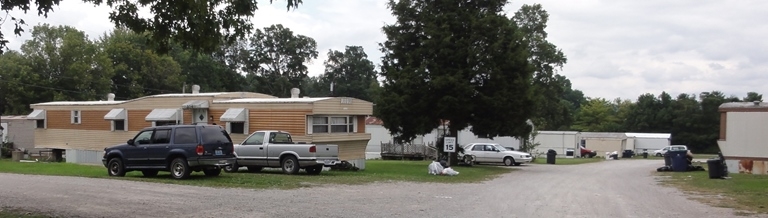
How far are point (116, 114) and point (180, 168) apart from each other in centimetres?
1489

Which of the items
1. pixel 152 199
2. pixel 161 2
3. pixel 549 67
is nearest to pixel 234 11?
pixel 161 2

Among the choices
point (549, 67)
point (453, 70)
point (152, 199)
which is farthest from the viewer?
point (549, 67)

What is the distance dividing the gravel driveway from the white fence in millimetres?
15103

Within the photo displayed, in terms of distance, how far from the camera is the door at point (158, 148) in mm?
20797

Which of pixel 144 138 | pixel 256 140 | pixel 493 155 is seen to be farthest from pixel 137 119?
pixel 493 155

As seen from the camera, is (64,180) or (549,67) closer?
(64,180)

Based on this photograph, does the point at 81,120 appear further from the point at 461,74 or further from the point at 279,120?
the point at 461,74

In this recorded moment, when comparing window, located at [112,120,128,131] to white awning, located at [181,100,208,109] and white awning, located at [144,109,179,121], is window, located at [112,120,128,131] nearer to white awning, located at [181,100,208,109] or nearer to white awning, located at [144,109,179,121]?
white awning, located at [144,109,179,121]

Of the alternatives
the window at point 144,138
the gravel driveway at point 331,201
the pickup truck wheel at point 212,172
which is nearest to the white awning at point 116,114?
the gravel driveway at point 331,201

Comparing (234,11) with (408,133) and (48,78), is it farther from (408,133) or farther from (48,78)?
(48,78)

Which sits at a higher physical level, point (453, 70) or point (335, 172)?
point (453, 70)

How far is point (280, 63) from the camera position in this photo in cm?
7594

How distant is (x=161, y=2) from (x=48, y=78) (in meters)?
53.1

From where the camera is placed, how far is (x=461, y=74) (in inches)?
1371
